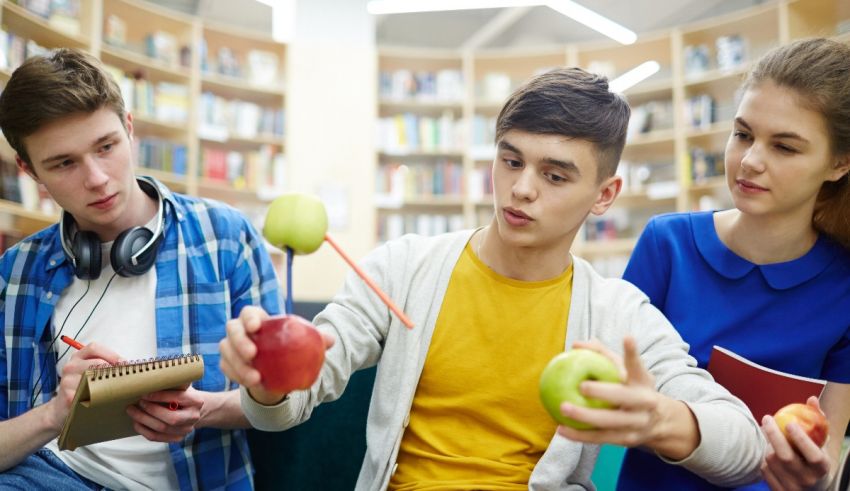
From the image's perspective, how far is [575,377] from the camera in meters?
0.85

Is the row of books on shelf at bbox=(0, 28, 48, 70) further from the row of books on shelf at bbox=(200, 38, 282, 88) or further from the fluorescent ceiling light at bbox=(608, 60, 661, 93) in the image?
the fluorescent ceiling light at bbox=(608, 60, 661, 93)

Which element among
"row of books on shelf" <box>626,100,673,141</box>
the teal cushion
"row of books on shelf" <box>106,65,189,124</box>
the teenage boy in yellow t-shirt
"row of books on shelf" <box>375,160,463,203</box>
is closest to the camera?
the teenage boy in yellow t-shirt

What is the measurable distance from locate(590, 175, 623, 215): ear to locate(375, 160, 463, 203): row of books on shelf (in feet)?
14.8

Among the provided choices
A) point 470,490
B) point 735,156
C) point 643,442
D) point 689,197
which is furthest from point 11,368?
point 689,197

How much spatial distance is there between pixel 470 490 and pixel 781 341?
692mm

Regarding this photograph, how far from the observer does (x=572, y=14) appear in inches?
221

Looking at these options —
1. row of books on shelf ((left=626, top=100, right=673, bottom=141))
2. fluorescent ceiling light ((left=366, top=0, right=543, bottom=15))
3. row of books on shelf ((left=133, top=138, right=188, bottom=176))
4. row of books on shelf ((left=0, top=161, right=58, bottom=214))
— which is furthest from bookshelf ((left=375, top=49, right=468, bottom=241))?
row of books on shelf ((left=0, top=161, right=58, bottom=214))

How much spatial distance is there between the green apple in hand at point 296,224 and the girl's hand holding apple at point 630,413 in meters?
0.42

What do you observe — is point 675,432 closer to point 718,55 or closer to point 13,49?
point 13,49

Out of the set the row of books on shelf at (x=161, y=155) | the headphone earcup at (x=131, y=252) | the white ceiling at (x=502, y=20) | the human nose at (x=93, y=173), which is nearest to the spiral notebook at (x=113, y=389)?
the headphone earcup at (x=131, y=252)

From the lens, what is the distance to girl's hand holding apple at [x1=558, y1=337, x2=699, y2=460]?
31.8 inches

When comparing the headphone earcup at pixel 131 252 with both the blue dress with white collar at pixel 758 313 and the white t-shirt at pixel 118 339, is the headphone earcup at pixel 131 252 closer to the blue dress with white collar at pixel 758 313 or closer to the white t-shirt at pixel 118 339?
the white t-shirt at pixel 118 339

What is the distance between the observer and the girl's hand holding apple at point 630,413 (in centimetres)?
81

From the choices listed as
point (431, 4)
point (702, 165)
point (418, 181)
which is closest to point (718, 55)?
point (702, 165)
